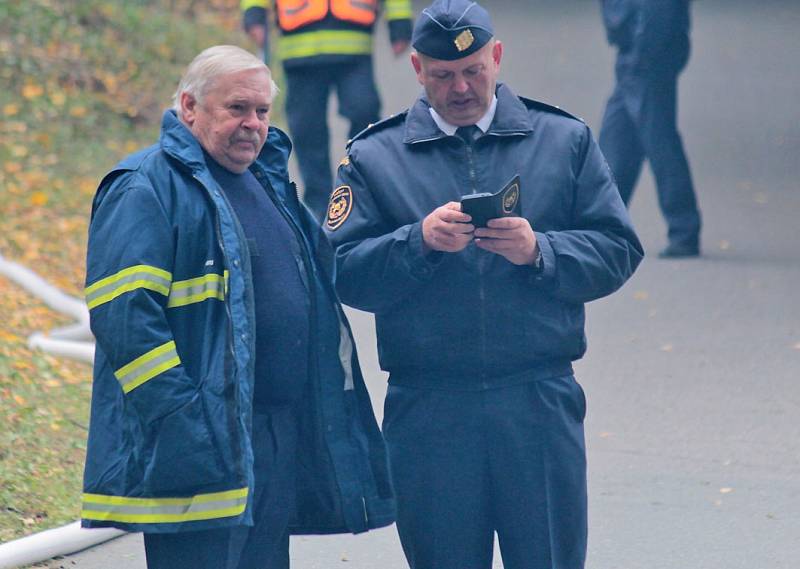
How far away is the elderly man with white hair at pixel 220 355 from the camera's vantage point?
11.7 feet

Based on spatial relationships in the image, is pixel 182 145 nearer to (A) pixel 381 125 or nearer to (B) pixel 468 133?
(A) pixel 381 125

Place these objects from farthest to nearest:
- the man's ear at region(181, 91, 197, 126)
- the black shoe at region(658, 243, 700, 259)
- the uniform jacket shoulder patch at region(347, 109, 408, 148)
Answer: the black shoe at region(658, 243, 700, 259) < the uniform jacket shoulder patch at region(347, 109, 408, 148) < the man's ear at region(181, 91, 197, 126)

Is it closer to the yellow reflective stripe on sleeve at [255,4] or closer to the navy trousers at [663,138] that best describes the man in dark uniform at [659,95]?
the navy trousers at [663,138]

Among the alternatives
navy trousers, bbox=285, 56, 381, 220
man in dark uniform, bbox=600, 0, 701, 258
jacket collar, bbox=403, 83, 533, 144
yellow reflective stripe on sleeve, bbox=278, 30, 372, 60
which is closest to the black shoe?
man in dark uniform, bbox=600, 0, 701, 258

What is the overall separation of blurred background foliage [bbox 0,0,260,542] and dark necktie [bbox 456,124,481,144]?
2.37 meters

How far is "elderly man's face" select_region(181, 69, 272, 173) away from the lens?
3.71 metres

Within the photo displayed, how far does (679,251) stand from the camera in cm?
931

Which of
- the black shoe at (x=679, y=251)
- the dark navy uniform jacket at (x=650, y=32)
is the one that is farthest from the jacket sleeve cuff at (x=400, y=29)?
the black shoe at (x=679, y=251)

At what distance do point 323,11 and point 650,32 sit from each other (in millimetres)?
1885

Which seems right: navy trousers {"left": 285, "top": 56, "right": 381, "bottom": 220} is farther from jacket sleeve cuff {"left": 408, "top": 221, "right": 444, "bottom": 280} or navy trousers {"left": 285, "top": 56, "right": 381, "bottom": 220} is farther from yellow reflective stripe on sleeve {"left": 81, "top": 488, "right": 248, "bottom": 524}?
yellow reflective stripe on sleeve {"left": 81, "top": 488, "right": 248, "bottom": 524}

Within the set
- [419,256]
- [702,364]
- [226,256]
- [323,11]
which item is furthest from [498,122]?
[323,11]

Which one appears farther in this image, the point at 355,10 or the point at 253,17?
the point at 253,17

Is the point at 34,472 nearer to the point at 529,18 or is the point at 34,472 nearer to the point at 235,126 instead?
the point at 235,126

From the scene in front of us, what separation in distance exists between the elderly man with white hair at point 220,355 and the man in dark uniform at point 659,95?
5449mm
